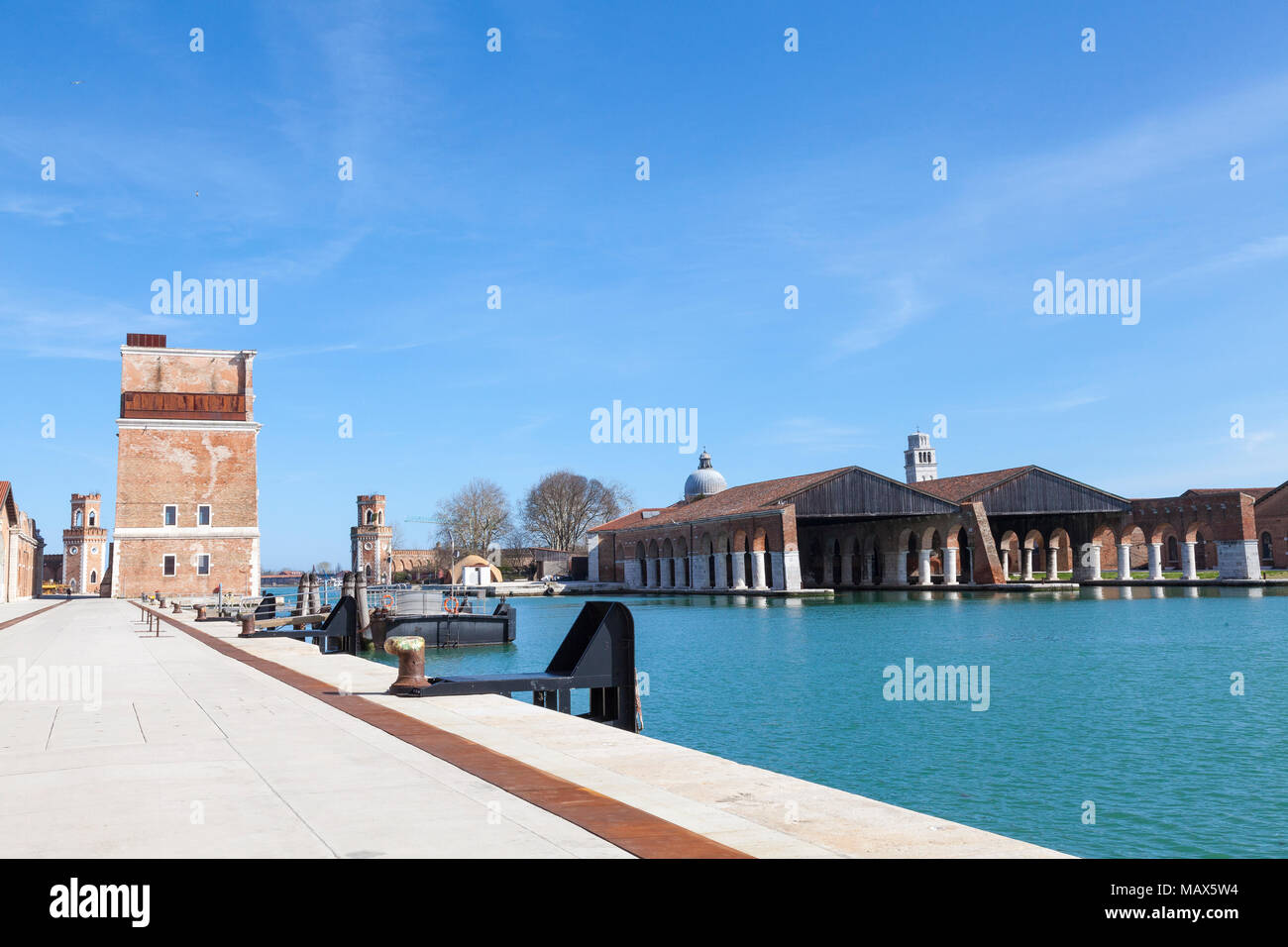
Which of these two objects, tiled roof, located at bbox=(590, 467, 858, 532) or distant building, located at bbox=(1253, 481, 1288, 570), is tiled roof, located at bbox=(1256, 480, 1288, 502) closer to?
distant building, located at bbox=(1253, 481, 1288, 570)

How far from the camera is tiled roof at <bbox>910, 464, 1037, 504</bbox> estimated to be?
209ft

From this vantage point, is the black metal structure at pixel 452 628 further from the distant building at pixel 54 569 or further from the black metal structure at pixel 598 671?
the distant building at pixel 54 569

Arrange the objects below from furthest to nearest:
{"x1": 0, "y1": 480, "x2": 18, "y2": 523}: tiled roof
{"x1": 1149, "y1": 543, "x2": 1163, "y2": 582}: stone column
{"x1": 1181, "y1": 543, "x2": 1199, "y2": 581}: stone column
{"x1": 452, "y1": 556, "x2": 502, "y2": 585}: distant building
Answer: {"x1": 452, "y1": 556, "x2": 502, "y2": 585}: distant building, {"x1": 1149, "y1": 543, "x2": 1163, "y2": 582}: stone column, {"x1": 1181, "y1": 543, "x2": 1199, "y2": 581}: stone column, {"x1": 0, "y1": 480, "x2": 18, "y2": 523}: tiled roof

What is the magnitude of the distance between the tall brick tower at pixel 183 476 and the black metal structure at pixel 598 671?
168 ft

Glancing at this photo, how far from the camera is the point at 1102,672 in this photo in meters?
21.4

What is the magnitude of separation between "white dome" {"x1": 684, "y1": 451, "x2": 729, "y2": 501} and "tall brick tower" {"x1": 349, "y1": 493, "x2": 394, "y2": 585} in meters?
33.0

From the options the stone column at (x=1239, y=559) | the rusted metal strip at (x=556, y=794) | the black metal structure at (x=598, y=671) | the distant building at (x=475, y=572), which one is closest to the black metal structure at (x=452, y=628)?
the black metal structure at (x=598, y=671)

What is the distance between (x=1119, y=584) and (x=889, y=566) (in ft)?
48.2

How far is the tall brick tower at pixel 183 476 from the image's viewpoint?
191ft

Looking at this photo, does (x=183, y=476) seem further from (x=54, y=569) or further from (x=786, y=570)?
(x=54, y=569)

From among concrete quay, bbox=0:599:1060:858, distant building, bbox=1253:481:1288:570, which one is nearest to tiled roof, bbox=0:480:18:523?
concrete quay, bbox=0:599:1060:858

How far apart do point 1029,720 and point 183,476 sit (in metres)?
55.2
